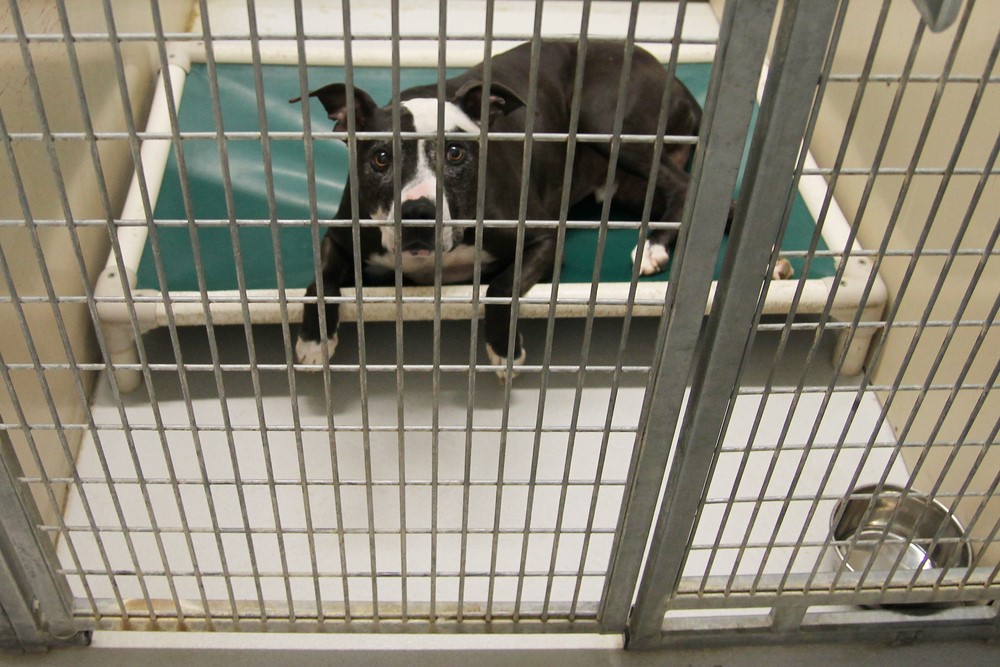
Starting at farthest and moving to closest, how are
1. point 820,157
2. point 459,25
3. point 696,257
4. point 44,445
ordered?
point 459,25 → point 820,157 → point 44,445 → point 696,257

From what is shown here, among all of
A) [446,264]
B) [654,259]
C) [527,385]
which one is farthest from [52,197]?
[654,259]

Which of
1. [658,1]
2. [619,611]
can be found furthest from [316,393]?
[658,1]

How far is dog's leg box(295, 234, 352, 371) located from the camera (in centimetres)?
175

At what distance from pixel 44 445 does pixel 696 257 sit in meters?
1.12

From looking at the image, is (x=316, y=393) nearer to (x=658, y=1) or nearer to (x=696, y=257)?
(x=696, y=257)

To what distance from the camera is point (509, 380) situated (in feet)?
3.20

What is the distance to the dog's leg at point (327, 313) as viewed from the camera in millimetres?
1750

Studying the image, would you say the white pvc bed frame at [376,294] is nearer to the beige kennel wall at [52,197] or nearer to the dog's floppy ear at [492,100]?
the beige kennel wall at [52,197]

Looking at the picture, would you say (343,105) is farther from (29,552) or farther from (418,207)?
(29,552)

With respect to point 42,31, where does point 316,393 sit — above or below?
below

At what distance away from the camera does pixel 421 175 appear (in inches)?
61.4

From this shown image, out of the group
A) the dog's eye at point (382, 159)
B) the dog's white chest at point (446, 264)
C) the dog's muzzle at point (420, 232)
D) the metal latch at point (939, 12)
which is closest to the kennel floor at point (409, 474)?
the dog's white chest at point (446, 264)

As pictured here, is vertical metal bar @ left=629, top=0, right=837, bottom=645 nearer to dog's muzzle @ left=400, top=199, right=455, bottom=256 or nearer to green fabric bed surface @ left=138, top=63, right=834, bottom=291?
dog's muzzle @ left=400, top=199, right=455, bottom=256

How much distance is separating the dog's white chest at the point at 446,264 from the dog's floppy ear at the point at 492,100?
313 millimetres
